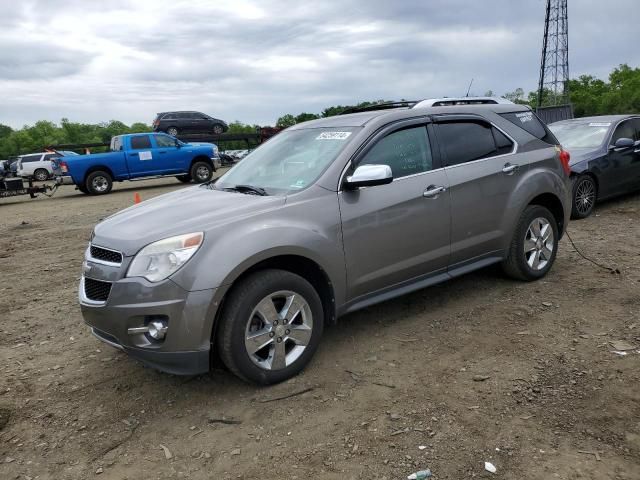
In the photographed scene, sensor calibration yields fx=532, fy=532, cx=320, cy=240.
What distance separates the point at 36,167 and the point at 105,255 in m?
29.4

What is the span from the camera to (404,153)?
4.23m

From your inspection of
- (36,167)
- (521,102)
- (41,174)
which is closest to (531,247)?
(41,174)

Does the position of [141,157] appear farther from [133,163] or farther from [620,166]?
[620,166]

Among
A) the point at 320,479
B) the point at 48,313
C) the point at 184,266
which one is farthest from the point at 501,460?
the point at 48,313

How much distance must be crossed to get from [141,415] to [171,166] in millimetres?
15105

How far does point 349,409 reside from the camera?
3205 millimetres

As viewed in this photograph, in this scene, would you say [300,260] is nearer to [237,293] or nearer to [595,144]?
[237,293]

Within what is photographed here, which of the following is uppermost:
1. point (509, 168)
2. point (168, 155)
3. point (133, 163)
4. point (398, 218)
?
point (168, 155)

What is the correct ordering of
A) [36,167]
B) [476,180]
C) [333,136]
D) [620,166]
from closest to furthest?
[333,136] → [476,180] → [620,166] → [36,167]

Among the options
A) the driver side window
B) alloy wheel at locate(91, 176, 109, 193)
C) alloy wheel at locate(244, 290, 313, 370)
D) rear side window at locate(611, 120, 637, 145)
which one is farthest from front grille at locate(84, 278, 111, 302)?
alloy wheel at locate(91, 176, 109, 193)

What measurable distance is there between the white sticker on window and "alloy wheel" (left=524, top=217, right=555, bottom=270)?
2.08 m

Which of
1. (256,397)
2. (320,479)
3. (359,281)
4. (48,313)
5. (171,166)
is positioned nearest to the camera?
(320,479)

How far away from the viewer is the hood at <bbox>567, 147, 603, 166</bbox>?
8.27 metres

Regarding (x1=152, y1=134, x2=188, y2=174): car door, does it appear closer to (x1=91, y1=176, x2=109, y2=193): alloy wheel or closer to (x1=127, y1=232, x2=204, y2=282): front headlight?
(x1=91, y1=176, x2=109, y2=193): alloy wheel
